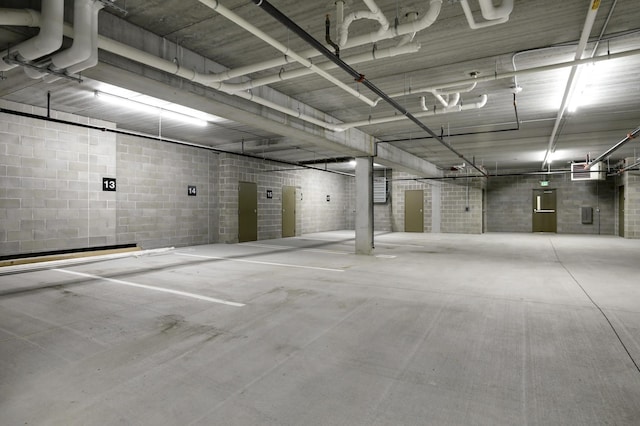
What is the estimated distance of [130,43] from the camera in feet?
10.9

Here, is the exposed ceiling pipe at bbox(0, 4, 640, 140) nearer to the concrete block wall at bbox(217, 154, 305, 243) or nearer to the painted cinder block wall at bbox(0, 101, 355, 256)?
the painted cinder block wall at bbox(0, 101, 355, 256)

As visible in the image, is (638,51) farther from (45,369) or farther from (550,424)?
(45,369)

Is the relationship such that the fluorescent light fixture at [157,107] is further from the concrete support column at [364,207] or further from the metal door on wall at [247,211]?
the metal door on wall at [247,211]

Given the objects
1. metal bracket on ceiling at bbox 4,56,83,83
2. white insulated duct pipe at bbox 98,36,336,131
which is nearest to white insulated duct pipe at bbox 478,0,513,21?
white insulated duct pipe at bbox 98,36,336,131

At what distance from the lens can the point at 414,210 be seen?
15.2 metres

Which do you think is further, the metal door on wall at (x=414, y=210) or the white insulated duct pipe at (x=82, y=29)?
the metal door on wall at (x=414, y=210)

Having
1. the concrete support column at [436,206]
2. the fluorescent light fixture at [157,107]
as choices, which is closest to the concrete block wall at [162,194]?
the fluorescent light fixture at [157,107]

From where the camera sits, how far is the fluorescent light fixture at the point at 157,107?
5.68 meters

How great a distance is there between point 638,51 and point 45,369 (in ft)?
17.7

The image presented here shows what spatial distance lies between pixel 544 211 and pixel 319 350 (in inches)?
620

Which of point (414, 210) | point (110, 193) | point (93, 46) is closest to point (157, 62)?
point (93, 46)

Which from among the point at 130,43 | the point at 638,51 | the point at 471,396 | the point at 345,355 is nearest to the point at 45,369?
the point at 345,355

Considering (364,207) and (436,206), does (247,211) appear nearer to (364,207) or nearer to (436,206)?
(364,207)

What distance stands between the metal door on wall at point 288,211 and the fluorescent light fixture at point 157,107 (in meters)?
5.64
